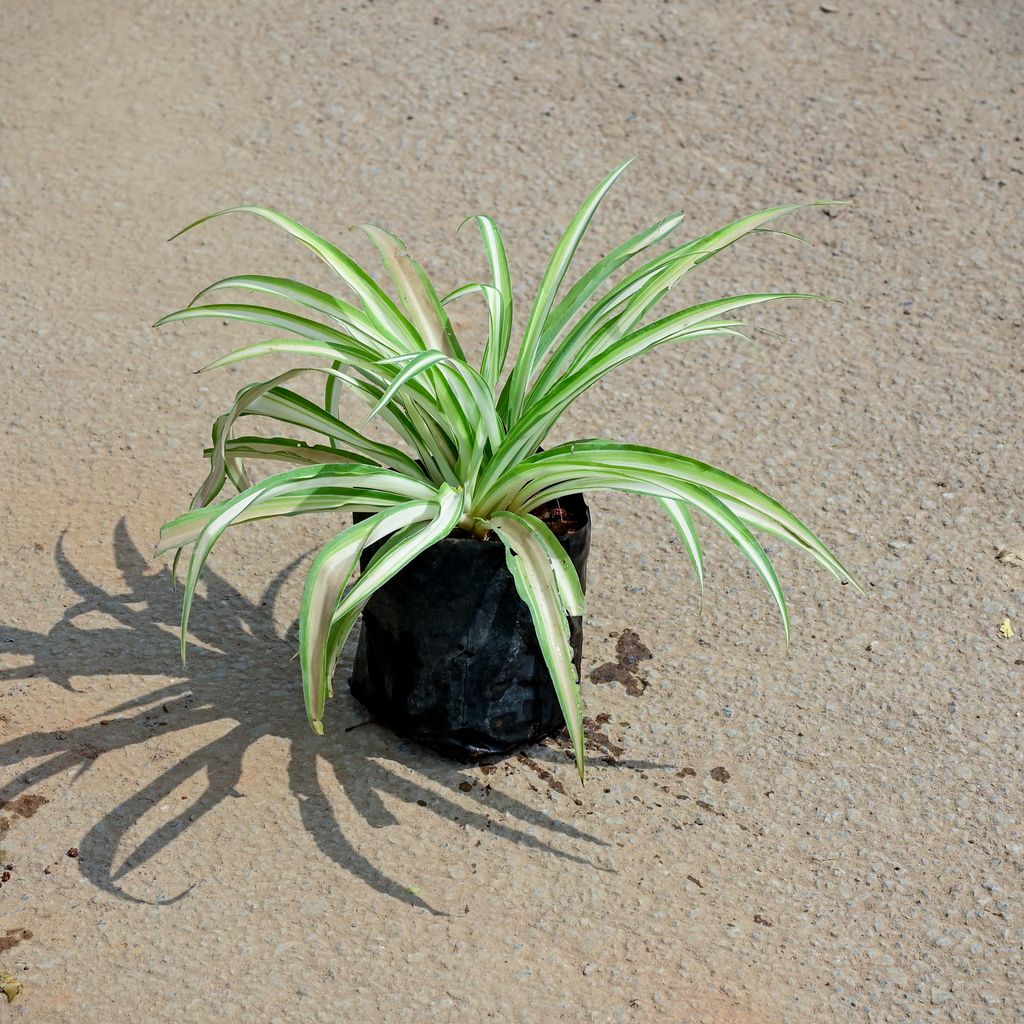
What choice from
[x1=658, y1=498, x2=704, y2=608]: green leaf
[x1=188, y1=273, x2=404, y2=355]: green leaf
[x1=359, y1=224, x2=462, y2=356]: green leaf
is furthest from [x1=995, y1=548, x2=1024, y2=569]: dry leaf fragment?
[x1=188, y1=273, x2=404, y2=355]: green leaf

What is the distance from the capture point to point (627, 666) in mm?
2764

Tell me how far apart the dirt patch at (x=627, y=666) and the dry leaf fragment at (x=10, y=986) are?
1211mm

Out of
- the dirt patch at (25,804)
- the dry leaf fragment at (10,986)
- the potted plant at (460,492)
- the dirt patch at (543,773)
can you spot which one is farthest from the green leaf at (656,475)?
the dry leaf fragment at (10,986)

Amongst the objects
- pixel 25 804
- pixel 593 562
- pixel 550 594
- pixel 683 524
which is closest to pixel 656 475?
pixel 683 524

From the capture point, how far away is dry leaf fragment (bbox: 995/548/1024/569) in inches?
121

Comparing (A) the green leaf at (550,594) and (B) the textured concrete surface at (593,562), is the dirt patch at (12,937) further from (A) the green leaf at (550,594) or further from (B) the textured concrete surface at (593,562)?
(A) the green leaf at (550,594)

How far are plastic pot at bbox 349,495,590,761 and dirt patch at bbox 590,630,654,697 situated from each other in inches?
8.9

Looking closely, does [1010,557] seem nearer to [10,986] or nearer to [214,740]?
[214,740]

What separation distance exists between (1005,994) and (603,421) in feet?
5.90

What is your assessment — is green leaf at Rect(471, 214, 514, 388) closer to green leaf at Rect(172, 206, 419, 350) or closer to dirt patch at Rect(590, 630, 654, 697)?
green leaf at Rect(172, 206, 419, 350)

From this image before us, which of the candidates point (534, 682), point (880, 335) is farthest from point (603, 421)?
point (534, 682)

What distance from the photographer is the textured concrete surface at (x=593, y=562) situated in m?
2.15

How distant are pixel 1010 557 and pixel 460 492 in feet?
4.87

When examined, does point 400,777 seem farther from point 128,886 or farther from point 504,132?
point 504,132
